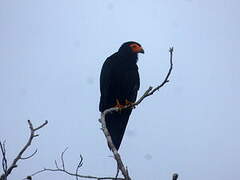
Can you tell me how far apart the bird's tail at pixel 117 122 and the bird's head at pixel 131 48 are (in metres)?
1.20

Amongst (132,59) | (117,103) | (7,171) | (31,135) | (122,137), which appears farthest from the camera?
(132,59)

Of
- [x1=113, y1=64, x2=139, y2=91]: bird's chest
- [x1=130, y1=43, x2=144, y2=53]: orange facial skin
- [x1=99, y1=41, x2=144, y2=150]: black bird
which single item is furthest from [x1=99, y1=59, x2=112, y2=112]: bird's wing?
[x1=130, y1=43, x2=144, y2=53]: orange facial skin

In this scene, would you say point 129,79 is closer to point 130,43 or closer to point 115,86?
point 115,86

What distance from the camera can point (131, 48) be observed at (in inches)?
306

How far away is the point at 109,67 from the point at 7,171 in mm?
4331

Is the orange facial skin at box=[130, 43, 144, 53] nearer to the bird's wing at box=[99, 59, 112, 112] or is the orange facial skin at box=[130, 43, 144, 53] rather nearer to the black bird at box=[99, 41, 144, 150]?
the black bird at box=[99, 41, 144, 150]

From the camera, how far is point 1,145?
377cm

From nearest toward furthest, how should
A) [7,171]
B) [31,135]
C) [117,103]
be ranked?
[7,171]
[31,135]
[117,103]

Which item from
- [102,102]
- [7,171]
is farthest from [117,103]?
[7,171]

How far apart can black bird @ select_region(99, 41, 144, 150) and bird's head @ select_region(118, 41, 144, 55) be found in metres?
0.02

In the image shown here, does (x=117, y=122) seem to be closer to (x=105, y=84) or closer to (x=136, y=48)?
(x=105, y=84)

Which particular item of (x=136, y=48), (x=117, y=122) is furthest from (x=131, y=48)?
(x=117, y=122)

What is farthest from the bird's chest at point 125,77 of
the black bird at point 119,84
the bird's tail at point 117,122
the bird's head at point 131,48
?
the bird's tail at point 117,122

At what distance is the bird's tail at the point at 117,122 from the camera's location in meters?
6.63
